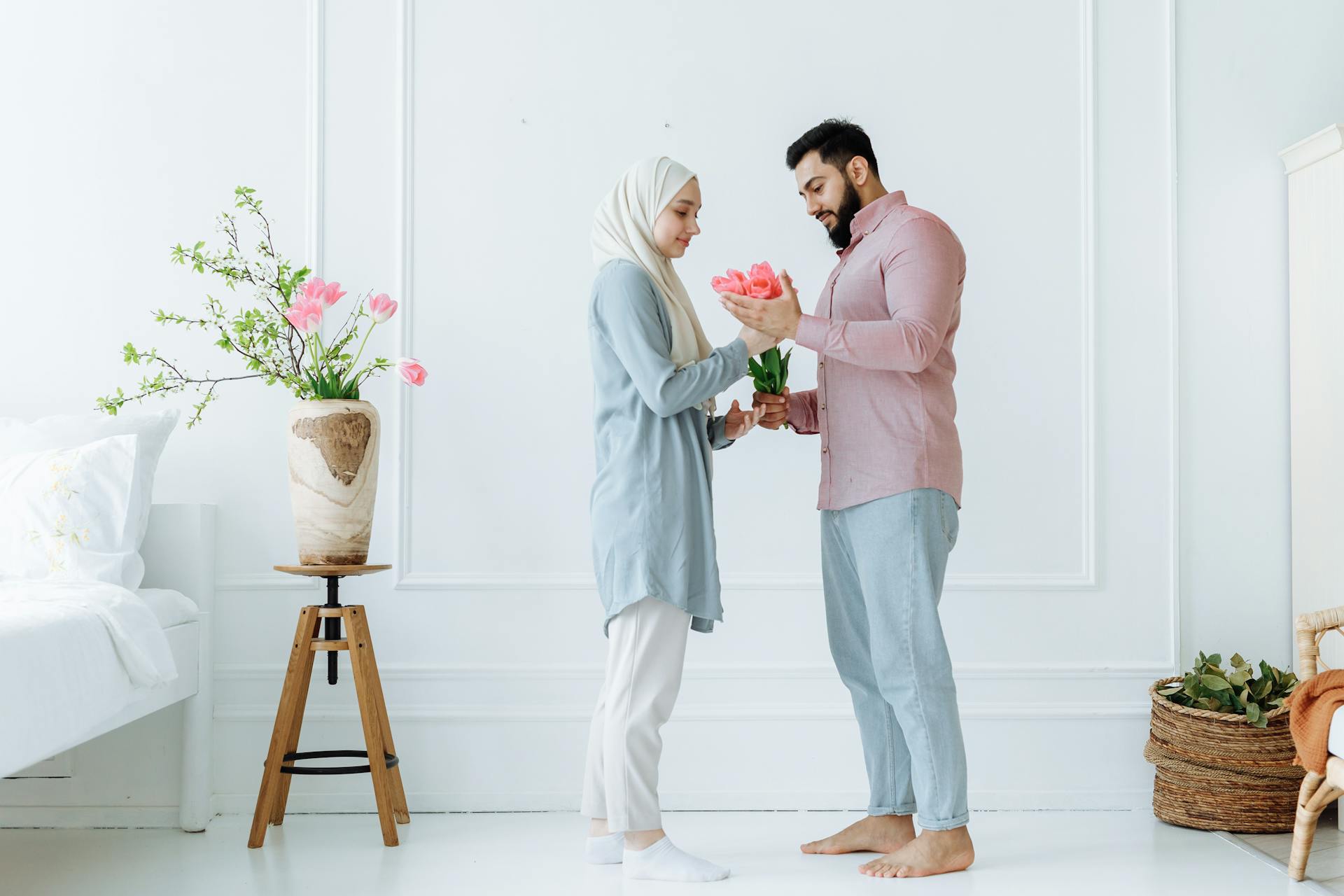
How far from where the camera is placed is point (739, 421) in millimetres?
2311

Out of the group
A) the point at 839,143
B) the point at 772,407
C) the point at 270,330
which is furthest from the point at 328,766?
the point at 839,143

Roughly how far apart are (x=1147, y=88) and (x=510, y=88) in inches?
69.3

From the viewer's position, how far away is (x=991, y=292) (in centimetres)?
288

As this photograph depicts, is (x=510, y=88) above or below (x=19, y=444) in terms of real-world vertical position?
above

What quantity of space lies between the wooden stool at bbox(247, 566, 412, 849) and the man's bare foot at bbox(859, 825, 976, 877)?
114 centimetres

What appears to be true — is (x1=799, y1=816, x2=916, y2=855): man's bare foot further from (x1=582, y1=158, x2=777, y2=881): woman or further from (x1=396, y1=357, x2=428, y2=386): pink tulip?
(x1=396, y1=357, x2=428, y2=386): pink tulip

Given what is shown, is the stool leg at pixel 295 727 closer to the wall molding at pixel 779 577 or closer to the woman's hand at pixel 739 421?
the wall molding at pixel 779 577

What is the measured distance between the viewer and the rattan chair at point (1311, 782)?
83.4 inches

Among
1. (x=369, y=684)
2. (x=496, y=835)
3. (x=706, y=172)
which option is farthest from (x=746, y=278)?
(x=496, y=835)

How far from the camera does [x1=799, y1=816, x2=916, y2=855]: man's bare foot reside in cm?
233

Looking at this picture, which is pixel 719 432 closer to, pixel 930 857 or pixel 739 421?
pixel 739 421

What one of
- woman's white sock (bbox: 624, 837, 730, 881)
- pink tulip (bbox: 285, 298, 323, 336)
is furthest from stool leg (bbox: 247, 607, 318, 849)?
woman's white sock (bbox: 624, 837, 730, 881)

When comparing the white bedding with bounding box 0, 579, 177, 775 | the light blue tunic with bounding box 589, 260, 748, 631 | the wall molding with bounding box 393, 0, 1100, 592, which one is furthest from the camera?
the wall molding with bounding box 393, 0, 1100, 592

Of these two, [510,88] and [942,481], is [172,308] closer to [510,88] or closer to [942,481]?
[510,88]
